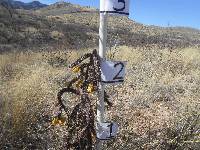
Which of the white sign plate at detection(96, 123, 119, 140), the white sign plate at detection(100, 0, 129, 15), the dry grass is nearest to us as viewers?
the white sign plate at detection(100, 0, 129, 15)

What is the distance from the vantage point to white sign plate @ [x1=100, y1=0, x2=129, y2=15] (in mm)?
4027

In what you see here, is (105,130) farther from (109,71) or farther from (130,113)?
(130,113)

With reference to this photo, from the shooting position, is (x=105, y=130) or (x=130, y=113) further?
(x=130, y=113)

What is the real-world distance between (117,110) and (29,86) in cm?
128

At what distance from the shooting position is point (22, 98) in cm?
606

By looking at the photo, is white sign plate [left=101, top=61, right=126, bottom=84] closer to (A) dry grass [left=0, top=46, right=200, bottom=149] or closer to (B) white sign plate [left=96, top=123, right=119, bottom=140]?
(B) white sign plate [left=96, top=123, right=119, bottom=140]

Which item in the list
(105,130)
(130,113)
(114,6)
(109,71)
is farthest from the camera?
(130,113)

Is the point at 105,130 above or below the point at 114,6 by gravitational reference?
below

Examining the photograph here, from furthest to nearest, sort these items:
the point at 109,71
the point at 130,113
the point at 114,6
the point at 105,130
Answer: the point at 130,113
the point at 105,130
the point at 109,71
the point at 114,6

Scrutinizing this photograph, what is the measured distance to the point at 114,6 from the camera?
4.03 metres

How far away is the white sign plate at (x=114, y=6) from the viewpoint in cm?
403

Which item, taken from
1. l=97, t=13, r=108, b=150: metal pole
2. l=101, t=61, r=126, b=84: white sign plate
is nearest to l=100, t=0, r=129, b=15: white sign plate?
l=97, t=13, r=108, b=150: metal pole

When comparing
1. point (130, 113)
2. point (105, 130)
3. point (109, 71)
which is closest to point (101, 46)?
point (109, 71)

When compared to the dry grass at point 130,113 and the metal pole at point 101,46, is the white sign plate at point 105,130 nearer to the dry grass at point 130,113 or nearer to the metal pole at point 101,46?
the metal pole at point 101,46
